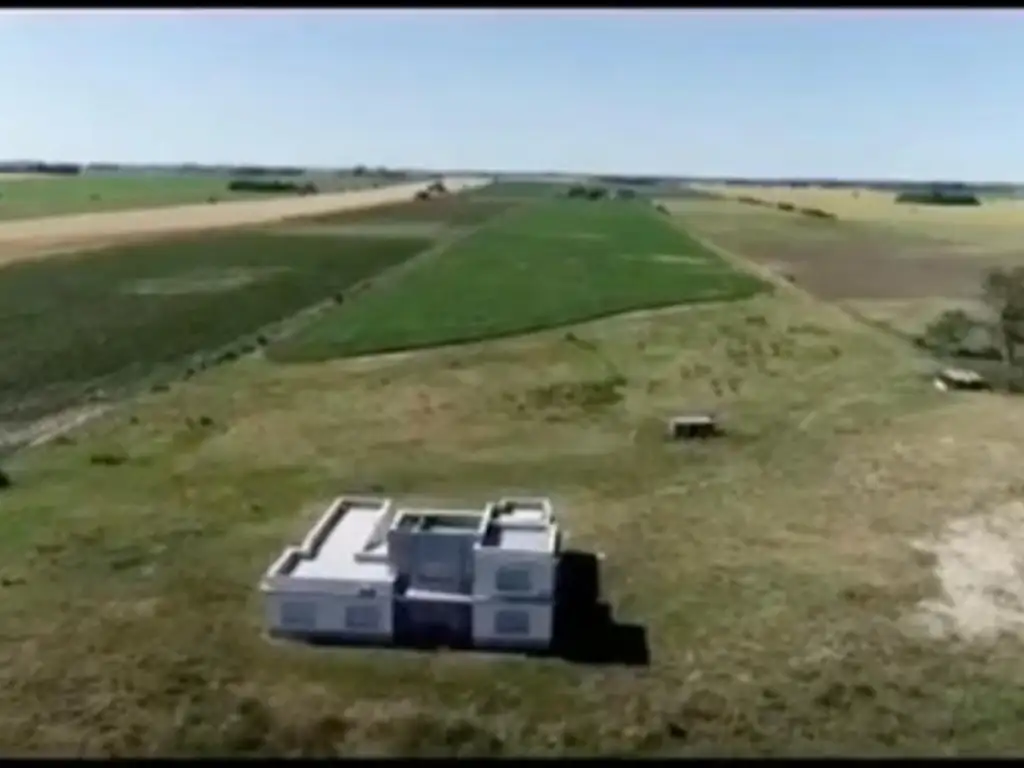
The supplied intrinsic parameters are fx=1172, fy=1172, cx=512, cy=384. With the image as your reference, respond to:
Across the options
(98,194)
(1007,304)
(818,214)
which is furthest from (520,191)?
(1007,304)

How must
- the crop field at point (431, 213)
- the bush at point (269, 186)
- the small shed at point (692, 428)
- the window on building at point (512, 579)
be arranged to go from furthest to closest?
the crop field at point (431, 213), the bush at point (269, 186), the small shed at point (692, 428), the window on building at point (512, 579)

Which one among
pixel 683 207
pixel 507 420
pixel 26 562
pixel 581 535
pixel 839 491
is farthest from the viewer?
pixel 683 207

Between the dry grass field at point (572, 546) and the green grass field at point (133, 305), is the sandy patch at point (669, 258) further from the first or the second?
the dry grass field at point (572, 546)

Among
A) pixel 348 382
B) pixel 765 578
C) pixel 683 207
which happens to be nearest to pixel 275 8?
pixel 765 578

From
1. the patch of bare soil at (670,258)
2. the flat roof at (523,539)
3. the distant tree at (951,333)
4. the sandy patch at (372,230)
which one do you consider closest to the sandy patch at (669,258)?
the patch of bare soil at (670,258)

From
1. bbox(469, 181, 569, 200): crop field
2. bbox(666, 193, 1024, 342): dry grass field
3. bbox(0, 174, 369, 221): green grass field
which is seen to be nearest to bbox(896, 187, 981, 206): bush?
bbox(666, 193, 1024, 342): dry grass field

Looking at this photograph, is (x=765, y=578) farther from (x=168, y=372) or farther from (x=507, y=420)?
(x=168, y=372)

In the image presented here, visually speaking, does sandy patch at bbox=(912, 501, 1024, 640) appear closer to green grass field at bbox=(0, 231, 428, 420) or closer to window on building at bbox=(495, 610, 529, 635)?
window on building at bbox=(495, 610, 529, 635)
